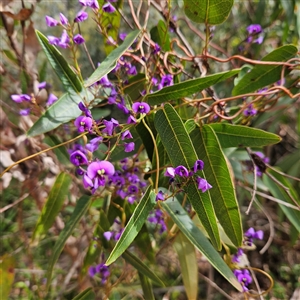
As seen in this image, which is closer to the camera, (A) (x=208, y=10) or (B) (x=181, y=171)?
(B) (x=181, y=171)

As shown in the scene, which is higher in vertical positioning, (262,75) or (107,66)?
(107,66)

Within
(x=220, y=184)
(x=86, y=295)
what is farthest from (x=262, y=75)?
(x=86, y=295)

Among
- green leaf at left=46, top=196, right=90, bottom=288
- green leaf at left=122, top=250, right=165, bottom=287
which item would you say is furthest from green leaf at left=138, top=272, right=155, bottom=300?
green leaf at left=46, top=196, right=90, bottom=288

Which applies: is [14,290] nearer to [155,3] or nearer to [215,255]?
[215,255]

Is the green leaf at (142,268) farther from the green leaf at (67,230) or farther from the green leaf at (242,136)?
the green leaf at (242,136)

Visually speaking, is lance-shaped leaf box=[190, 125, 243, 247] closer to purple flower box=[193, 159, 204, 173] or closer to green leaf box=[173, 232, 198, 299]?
purple flower box=[193, 159, 204, 173]

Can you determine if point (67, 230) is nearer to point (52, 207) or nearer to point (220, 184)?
point (52, 207)
